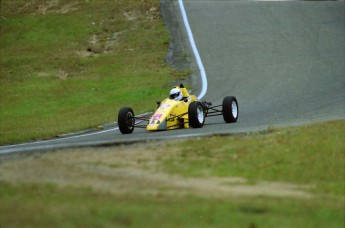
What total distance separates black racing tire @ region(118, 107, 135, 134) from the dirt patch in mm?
7222

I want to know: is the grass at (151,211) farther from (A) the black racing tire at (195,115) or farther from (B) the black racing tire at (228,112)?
(B) the black racing tire at (228,112)

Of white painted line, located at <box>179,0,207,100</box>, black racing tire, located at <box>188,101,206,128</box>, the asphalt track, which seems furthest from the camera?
white painted line, located at <box>179,0,207,100</box>

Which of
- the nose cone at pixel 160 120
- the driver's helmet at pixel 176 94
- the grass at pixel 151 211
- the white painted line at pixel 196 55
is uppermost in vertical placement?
the white painted line at pixel 196 55

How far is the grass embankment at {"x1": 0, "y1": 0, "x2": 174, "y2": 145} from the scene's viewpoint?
29.1 m

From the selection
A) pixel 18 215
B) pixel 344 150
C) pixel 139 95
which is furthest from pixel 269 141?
pixel 139 95

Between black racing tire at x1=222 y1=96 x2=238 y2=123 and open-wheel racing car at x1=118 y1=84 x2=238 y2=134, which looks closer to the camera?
open-wheel racing car at x1=118 y1=84 x2=238 y2=134

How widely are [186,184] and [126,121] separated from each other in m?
10.2

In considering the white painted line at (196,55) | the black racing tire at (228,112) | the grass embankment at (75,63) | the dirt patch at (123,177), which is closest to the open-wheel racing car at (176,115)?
the black racing tire at (228,112)

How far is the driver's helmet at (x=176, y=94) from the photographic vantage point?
71.9ft

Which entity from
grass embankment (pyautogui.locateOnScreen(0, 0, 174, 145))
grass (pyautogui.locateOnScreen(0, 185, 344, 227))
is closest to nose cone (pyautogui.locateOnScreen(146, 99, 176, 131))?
grass embankment (pyautogui.locateOnScreen(0, 0, 174, 145))

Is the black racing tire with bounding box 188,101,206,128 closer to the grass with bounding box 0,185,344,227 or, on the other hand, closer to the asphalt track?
the asphalt track

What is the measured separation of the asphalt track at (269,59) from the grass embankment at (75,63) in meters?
2.19

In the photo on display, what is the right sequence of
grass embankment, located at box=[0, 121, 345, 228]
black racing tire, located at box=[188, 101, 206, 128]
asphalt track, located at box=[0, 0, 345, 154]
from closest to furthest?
grass embankment, located at box=[0, 121, 345, 228] < black racing tire, located at box=[188, 101, 206, 128] < asphalt track, located at box=[0, 0, 345, 154]

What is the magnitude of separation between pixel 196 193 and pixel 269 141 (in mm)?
4695
